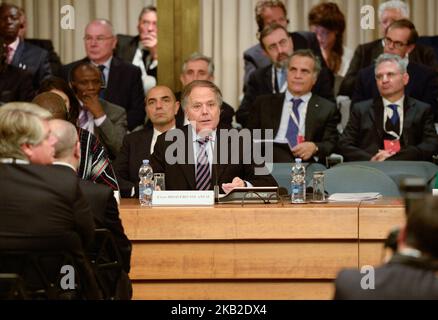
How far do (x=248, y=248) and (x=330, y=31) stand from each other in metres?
3.51

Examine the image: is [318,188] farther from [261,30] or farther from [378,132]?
[261,30]

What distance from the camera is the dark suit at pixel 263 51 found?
863cm

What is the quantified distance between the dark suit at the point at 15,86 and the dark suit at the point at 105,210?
127 inches

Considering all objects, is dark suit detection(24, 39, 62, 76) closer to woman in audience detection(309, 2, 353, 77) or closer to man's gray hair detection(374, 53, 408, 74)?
woman in audience detection(309, 2, 353, 77)

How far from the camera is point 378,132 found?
7684mm

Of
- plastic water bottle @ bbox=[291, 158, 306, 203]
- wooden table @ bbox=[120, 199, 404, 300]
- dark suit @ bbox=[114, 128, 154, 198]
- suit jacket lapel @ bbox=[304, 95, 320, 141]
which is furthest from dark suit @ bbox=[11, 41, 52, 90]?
plastic water bottle @ bbox=[291, 158, 306, 203]

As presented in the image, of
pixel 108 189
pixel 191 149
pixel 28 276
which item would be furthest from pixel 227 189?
pixel 28 276

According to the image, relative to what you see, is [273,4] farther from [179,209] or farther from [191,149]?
[179,209]

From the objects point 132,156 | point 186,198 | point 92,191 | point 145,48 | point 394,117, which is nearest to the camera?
point 92,191

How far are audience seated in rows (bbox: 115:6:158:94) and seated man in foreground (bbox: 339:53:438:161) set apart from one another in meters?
1.89

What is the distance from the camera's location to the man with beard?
27.2ft

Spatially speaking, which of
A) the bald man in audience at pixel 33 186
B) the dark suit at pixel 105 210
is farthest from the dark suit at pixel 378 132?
the bald man in audience at pixel 33 186

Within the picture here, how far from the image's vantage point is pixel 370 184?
644cm

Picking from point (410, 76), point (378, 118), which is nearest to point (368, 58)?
point (410, 76)
